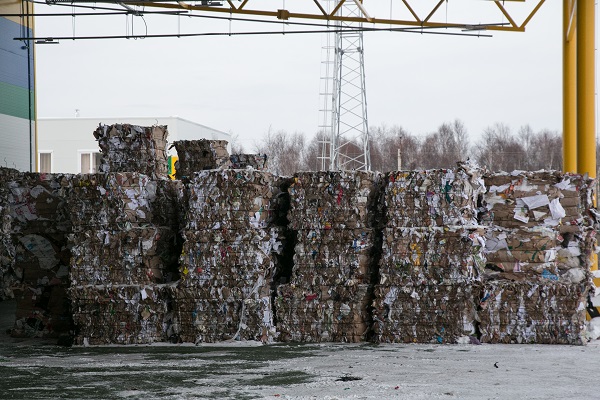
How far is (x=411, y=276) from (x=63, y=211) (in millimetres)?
4469

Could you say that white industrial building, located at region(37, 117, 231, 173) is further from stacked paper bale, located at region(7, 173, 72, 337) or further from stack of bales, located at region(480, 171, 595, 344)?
stack of bales, located at region(480, 171, 595, 344)

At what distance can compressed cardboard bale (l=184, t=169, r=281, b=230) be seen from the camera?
1001cm

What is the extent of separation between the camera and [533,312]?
32.1 feet

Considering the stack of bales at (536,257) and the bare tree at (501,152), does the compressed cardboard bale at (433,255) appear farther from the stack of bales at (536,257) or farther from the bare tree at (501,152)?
the bare tree at (501,152)

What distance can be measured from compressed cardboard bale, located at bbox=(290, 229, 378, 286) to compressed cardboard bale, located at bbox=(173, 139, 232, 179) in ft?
8.34

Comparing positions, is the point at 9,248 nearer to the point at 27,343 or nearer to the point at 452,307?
the point at 27,343

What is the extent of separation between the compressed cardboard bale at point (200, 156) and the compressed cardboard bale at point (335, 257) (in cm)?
254

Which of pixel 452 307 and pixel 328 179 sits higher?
pixel 328 179

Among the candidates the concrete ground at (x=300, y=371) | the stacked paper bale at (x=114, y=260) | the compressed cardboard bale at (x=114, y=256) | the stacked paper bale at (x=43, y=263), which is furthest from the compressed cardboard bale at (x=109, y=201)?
the concrete ground at (x=300, y=371)

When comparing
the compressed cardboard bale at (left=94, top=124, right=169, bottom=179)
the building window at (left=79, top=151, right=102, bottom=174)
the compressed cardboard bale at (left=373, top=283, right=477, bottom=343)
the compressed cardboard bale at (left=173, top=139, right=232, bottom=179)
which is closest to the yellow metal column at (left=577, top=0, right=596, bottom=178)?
the compressed cardboard bale at (left=373, top=283, right=477, bottom=343)

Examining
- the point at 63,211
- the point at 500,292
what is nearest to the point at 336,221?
the point at 500,292

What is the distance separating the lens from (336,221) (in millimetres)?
10016

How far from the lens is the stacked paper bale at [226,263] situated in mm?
9938

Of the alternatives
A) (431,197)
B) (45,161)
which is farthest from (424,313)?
(45,161)
